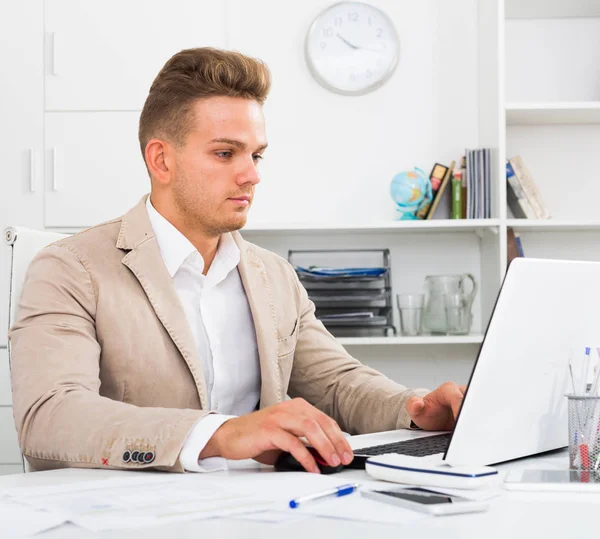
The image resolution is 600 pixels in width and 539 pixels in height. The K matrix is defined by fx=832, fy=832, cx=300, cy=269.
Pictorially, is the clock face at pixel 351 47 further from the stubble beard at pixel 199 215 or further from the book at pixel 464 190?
the stubble beard at pixel 199 215

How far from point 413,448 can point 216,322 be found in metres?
0.58

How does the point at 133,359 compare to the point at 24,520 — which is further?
the point at 133,359

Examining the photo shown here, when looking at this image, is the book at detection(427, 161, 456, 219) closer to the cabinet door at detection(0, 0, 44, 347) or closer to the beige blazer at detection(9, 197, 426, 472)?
the beige blazer at detection(9, 197, 426, 472)

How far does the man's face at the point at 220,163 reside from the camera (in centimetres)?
162

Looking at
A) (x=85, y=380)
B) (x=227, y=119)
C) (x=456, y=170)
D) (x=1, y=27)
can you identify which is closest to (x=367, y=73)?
(x=456, y=170)

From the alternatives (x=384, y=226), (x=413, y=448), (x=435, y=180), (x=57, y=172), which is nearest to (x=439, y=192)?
(x=435, y=180)

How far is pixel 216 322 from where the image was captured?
1.63 meters

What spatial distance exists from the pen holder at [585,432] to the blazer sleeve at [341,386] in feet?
1.28

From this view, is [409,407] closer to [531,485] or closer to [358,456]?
[358,456]

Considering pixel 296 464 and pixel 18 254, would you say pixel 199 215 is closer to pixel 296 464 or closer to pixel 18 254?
pixel 18 254

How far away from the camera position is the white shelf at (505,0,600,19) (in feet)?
9.59

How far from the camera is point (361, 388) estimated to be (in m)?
1.57

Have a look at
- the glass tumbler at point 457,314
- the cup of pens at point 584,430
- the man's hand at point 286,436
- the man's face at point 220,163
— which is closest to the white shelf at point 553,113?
the glass tumbler at point 457,314

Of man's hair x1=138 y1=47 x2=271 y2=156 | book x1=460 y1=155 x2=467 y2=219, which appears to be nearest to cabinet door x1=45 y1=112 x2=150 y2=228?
book x1=460 y1=155 x2=467 y2=219
